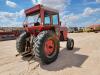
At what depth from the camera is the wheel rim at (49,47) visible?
216 inches

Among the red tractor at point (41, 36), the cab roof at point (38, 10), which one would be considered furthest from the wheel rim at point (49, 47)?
the cab roof at point (38, 10)

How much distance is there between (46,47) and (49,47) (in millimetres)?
198

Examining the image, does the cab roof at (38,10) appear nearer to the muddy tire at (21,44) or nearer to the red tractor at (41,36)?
the red tractor at (41,36)

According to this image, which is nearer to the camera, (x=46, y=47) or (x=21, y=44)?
(x=46, y=47)

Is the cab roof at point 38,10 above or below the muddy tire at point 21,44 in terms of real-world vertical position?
above

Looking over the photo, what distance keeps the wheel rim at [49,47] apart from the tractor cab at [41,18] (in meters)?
0.61

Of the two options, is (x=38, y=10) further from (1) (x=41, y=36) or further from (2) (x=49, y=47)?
(2) (x=49, y=47)

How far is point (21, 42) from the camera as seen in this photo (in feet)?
21.4

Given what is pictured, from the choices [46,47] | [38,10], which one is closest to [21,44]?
[46,47]

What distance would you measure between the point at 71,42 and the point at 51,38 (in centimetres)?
304

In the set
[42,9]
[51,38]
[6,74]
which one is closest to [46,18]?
[42,9]

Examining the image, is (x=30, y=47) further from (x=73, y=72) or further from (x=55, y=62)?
(x=73, y=72)

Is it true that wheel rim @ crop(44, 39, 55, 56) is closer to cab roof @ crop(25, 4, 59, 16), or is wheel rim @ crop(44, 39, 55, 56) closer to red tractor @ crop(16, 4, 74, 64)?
red tractor @ crop(16, 4, 74, 64)

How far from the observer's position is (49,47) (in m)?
5.71
